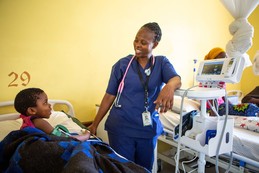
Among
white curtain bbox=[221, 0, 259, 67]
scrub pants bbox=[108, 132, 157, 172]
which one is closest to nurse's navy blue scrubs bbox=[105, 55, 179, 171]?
scrub pants bbox=[108, 132, 157, 172]

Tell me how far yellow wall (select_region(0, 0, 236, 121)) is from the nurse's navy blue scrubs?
2.76ft

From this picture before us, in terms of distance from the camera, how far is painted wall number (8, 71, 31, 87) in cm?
169

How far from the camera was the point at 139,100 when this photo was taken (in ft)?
4.14

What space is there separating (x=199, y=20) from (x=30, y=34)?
239 centimetres

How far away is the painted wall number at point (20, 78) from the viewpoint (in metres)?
1.69

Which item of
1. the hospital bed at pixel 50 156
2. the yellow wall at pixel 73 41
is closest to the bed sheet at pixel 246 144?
the hospital bed at pixel 50 156

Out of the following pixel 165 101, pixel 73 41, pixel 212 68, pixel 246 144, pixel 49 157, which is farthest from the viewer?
pixel 73 41

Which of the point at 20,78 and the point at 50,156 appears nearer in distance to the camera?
the point at 50,156

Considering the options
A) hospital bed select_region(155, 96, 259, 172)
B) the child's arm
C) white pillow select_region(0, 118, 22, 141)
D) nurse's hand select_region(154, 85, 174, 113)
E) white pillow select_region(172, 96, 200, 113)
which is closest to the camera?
nurse's hand select_region(154, 85, 174, 113)

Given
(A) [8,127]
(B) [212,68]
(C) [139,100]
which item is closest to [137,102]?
(C) [139,100]

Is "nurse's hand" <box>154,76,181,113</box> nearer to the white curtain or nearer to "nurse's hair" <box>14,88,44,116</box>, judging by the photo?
"nurse's hair" <box>14,88,44,116</box>

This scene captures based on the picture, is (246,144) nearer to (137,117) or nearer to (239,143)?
(239,143)

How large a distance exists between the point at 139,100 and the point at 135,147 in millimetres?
295

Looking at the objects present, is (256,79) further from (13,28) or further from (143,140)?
(13,28)
